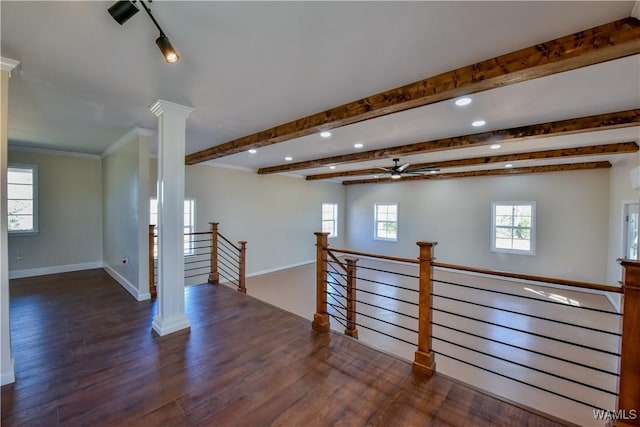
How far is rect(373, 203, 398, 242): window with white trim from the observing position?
30.4ft

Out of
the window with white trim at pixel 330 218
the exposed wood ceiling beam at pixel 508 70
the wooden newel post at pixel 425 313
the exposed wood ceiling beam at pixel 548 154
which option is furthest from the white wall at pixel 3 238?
the window with white trim at pixel 330 218

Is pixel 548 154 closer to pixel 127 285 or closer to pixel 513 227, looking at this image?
pixel 513 227

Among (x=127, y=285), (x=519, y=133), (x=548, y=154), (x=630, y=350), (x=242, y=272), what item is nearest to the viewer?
(x=630, y=350)

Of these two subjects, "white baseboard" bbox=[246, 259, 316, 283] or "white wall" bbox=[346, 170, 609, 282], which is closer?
"white wall" bbox=[346, 170, 609, 282]

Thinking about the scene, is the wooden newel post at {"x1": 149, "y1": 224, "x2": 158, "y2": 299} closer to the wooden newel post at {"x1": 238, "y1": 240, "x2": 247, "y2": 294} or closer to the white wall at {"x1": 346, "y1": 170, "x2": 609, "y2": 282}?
the wooden newel post at {"x1": 238, "y1": 240, "x2": 247, "y2": 294}

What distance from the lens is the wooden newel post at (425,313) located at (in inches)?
91.9

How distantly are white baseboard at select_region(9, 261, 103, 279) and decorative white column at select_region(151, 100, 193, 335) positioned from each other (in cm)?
406

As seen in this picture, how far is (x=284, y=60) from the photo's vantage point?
205 centimetres

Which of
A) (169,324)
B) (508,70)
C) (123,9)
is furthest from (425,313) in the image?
(123,9)

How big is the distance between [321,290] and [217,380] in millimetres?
1371

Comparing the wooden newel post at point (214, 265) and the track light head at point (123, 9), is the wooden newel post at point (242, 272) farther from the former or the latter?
the track light head at point (123, 9)

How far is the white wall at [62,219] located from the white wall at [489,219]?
25.2 feet

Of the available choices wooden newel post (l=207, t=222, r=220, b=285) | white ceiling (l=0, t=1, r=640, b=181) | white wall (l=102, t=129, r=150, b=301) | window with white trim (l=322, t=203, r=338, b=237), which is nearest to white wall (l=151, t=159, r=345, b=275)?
window with white trim (l=322, t=203, r=338, b=237)

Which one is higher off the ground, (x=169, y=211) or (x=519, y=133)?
(x=519, y=133)
